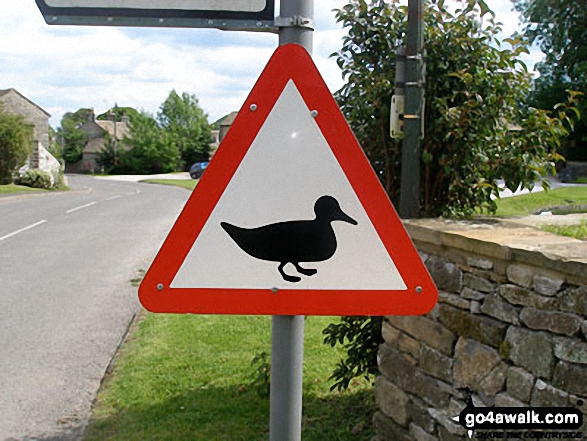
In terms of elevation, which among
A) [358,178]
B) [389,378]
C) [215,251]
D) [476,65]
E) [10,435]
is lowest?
[10,435]

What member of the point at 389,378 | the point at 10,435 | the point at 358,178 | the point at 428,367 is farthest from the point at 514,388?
the point at 10,435

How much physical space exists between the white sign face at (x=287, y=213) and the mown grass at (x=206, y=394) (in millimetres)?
2849

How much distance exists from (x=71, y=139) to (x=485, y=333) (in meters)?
97.9

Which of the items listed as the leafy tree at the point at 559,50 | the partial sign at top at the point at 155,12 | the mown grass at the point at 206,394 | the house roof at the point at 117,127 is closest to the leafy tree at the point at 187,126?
the house roof at the point at 117,127

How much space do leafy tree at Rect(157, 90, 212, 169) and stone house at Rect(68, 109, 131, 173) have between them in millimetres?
5490

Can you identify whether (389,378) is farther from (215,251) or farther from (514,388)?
(215,251)

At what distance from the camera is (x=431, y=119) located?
13.3 ft

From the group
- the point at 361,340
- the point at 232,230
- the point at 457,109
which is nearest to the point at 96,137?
the point at 361,340

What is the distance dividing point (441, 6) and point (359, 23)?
0.49 meters

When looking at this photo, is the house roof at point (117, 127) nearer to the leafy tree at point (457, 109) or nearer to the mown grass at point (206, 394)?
the mown grass at point (206, 394)

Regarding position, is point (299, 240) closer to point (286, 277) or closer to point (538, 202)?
point (286, 277)

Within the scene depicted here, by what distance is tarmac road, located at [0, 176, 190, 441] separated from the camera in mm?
4883

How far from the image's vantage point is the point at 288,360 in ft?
5.87

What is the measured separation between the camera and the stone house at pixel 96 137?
8456cm
